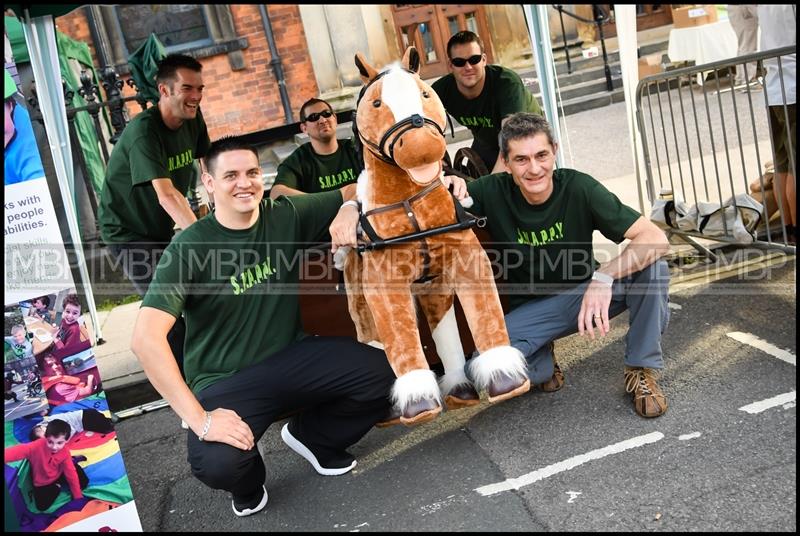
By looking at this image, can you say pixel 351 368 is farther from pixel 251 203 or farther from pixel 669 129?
pixel 669 129

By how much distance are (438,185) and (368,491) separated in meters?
1.36

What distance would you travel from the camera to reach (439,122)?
3010 millimetres

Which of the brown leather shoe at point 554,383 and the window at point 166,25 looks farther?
the window at point 166,25

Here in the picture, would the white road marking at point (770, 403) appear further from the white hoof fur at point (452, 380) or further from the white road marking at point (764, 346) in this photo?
the white hoof fur at point (452, 380)

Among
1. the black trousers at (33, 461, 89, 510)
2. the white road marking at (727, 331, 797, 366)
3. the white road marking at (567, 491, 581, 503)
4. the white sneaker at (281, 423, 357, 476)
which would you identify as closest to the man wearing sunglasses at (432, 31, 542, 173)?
the white road marking at (727, 331, 797, 366)

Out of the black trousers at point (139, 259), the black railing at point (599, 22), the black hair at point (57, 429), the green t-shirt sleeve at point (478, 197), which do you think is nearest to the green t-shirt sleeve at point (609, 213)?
the green t-shirt sleeve at point (478, 197)

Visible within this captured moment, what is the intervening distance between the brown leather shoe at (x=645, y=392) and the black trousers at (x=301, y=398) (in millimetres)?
1168

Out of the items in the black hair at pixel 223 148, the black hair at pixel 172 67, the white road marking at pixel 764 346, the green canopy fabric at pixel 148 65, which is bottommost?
→ the white road marking at pixel 764 346

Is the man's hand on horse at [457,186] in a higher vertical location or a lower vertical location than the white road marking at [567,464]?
higher

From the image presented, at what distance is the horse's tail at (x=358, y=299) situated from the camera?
3.43 metres

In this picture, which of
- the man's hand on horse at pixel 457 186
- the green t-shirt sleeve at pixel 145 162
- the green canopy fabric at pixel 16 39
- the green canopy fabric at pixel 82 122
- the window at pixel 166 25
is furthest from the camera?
the window at pixel 166 25

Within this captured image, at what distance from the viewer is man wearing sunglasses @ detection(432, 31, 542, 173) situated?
4875mm

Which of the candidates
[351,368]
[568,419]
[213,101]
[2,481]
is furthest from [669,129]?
[2,481]

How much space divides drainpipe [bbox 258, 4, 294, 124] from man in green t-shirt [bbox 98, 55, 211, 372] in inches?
274
